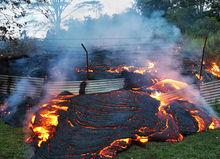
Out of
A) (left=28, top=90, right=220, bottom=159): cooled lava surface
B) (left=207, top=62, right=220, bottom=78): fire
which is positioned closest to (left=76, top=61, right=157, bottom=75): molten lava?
(left=207, top=62, right=220, bottom=78): fire

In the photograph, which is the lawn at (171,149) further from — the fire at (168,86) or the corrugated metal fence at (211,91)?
the corrugated metal fence at (211,91)

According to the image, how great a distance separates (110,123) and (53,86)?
604cm

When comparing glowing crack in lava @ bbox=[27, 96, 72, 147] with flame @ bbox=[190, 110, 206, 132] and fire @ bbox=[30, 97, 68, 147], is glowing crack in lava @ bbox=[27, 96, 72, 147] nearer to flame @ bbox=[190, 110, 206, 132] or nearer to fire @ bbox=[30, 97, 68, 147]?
fire @ bbox=[30, 97, 68, 147]

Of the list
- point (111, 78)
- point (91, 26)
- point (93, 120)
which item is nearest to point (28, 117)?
point (93, 120)

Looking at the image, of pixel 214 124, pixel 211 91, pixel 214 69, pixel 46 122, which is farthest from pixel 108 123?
pixel 214 69

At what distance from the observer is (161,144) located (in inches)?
389

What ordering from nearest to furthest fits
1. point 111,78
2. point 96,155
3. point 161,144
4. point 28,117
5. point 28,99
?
point 96,155, point 161,144, point 28,117, point 28,99, point 111,78

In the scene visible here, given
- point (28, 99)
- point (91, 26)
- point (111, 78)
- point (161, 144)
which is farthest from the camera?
point (91, 26)

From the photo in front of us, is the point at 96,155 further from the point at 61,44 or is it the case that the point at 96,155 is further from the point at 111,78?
the point at 61,44

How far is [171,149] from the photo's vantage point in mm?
9273

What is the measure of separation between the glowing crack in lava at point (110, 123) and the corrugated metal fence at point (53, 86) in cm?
324

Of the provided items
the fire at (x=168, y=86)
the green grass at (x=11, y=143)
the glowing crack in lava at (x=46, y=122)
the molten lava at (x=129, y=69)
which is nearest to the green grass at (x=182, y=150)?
the glowing crack in lava at (x=46, y=122)

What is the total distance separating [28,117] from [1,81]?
5.09m

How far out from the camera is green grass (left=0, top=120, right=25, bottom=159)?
9582 millimetres
